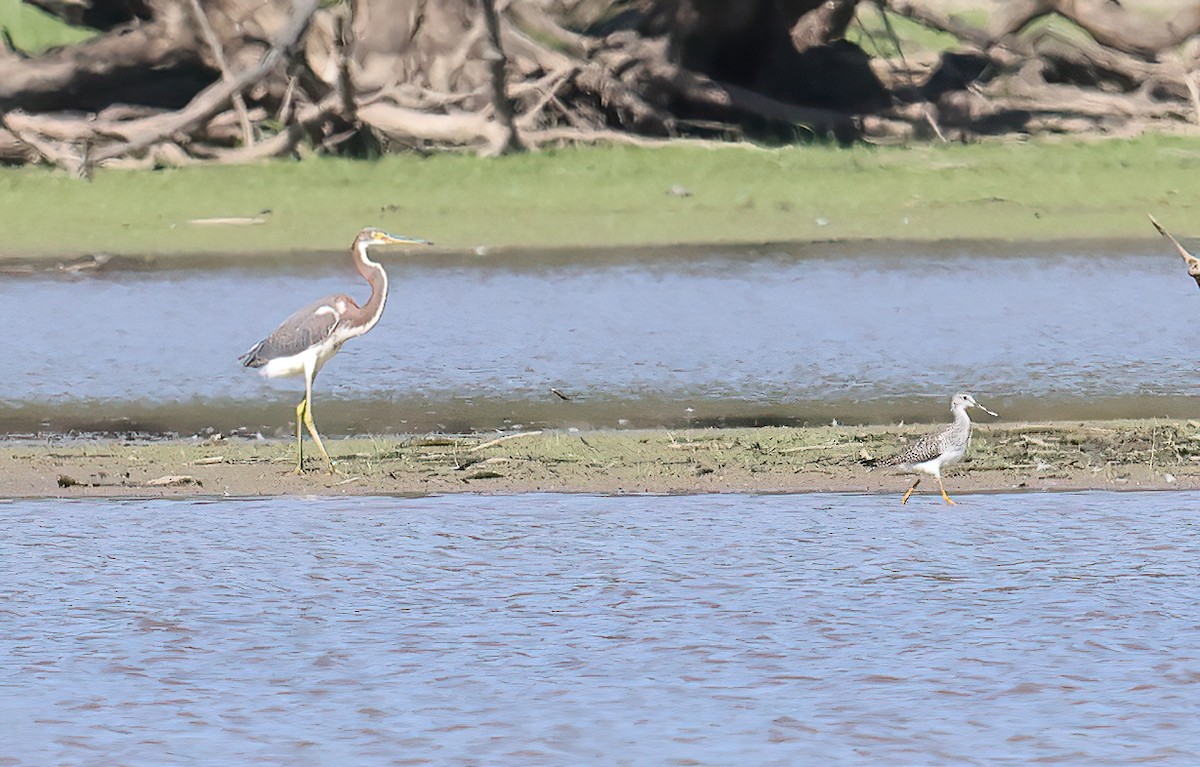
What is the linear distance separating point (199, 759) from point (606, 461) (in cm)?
493

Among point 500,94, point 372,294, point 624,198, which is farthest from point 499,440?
→ point 500,94

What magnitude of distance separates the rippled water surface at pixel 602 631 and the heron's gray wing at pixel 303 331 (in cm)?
172

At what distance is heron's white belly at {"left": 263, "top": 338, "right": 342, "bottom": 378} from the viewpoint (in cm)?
1128

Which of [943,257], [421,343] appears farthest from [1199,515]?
[943,257]

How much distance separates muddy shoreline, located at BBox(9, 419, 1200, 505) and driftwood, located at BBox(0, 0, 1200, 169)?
1233cm

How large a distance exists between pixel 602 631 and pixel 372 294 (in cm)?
460

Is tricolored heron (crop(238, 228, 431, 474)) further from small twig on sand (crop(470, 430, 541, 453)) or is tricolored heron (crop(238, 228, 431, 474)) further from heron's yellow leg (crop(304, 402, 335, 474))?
small twig on sand (crop(470, 430, 541, 453))

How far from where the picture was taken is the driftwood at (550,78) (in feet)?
77.9

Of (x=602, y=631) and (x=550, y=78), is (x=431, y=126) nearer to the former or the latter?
(x=550, y=78)

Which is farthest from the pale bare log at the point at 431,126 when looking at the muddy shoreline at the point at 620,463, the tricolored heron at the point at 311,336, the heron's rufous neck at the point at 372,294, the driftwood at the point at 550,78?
the muddy shoreline at the point at 620,463

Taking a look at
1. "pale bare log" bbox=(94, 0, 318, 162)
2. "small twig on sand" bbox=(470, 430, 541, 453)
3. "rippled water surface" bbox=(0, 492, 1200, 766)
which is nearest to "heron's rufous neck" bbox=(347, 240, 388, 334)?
"small twig on sand" bbox=(470, 430, 541, 453)

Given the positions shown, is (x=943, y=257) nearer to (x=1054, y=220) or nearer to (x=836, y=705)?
(x=1054, y=220)

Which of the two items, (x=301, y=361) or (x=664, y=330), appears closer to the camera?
(x=301, y=361)

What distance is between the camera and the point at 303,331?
1121 centimetres
